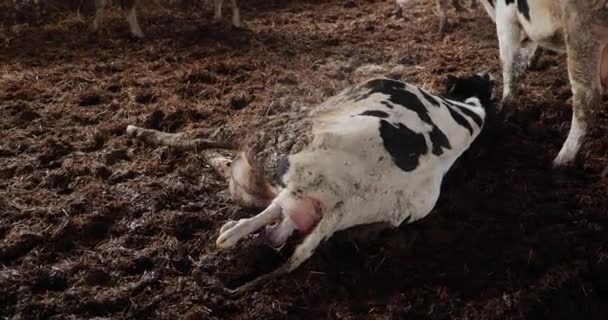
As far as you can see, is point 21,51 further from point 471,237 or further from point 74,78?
point 471,237

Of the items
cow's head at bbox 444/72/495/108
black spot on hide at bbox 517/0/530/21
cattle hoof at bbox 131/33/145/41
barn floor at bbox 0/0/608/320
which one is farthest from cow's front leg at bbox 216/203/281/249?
cattle hoof at bbox 131/33/145/41

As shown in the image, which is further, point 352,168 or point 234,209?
point 234,209

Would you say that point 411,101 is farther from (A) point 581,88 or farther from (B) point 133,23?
(B) point 133,23

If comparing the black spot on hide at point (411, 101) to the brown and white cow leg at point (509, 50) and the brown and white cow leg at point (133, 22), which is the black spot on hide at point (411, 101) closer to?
the brown and white cow leg at point (509, 50)

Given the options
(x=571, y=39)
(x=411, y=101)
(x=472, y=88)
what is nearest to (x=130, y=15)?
(x=472, y=88)

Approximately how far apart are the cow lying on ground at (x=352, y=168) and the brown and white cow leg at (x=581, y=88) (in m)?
0.71

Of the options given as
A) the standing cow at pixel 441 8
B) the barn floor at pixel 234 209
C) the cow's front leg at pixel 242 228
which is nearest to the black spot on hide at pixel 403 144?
the barn floor at pixel 234 209

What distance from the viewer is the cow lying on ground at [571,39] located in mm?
3512

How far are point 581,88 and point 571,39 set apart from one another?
0.33 m

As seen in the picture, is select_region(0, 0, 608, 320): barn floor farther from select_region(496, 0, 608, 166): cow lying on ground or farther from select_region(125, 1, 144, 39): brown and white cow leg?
select_region(125, 1, 144, 39): brown and white cow leg

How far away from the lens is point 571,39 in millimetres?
3635

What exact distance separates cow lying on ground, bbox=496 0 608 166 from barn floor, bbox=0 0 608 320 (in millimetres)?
324

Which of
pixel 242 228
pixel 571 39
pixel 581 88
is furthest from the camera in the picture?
pixel 581 88

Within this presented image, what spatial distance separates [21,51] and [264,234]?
16.3 ft
